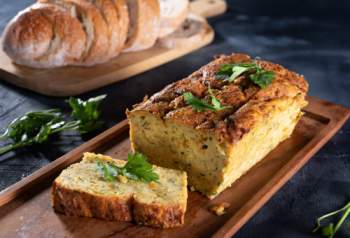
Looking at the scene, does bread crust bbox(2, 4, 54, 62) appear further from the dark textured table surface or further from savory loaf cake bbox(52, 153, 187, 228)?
savory loaf cake bbox(52, 153, 187, 228)

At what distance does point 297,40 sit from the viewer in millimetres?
7094

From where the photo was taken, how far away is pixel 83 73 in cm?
567

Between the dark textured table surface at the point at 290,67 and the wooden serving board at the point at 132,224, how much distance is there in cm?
17

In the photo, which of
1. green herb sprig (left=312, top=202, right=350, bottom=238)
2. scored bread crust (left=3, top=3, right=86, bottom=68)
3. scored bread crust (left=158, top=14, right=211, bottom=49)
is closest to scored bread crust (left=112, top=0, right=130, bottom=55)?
scored bread crust (left=3, top=3, right=86, bottom=68)

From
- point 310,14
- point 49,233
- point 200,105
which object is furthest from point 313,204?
point 310,14

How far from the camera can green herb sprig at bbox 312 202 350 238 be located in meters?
3.61

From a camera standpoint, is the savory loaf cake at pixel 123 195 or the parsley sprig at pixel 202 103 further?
the parsley sprig at pixel 202 103

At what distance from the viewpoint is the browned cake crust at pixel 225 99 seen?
3.66 m

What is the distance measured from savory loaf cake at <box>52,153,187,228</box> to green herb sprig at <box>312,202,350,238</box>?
40.1 inches

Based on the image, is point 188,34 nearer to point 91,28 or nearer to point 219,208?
point 91,28

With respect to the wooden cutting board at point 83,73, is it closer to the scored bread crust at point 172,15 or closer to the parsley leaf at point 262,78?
the scored bread crust at point 172,15

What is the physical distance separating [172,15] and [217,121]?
309 centimetres

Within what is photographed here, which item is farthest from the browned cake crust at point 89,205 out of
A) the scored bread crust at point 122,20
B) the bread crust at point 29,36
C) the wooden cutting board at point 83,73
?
the scored bread crust at point 122,20

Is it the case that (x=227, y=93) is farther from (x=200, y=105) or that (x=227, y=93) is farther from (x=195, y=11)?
(x=195, y=11)
